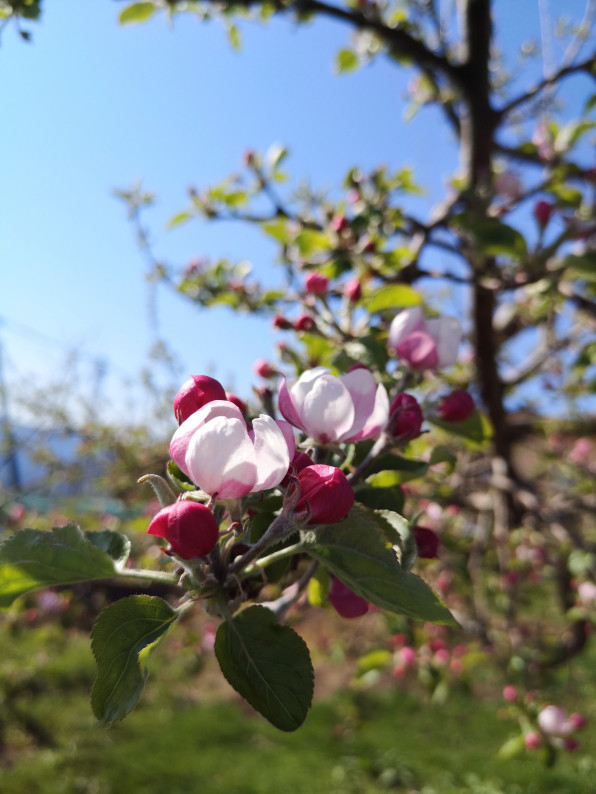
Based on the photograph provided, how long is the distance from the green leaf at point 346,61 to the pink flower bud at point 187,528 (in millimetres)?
2045

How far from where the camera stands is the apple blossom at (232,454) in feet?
1.36

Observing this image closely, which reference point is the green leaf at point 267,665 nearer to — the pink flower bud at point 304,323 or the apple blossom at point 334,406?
the apple blossom at point 334,406

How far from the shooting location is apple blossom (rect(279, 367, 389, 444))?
511mm

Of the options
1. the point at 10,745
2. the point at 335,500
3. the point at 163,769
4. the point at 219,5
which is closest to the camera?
the point at 335,500

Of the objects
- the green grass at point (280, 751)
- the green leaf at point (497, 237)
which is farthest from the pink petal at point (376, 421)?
the green grass at point (280, 751)

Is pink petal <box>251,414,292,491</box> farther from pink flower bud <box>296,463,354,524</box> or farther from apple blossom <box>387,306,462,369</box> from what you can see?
apple blossom <box>387,306,462,369</box>

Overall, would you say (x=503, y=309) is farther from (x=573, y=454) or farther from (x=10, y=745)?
(x=10, y=745)

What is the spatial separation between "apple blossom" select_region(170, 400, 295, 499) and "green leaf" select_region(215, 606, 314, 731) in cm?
12

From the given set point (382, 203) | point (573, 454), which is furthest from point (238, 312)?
point (573, 454)

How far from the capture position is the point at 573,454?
12.3 ft

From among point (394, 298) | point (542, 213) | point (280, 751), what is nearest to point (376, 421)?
point (394, 298)

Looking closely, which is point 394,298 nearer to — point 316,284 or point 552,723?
point 316,284

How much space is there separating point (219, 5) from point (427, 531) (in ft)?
5.42

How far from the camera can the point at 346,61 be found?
6.51 feet
